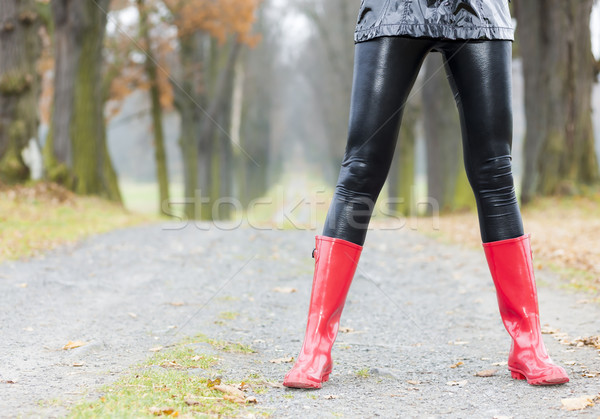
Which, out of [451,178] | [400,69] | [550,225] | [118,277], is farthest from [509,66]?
[451,178]

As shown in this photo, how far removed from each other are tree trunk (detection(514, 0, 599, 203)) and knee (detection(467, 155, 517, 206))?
947 cm

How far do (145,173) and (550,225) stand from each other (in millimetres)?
65480

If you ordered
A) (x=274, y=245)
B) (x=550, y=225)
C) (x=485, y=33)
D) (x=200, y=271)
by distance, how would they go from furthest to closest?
(x=550, y=225)
(x=274, y=245)
(x=200, y=271)
(x=485, y=33)

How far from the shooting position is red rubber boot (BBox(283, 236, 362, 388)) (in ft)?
7.54

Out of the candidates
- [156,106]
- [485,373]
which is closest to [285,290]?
[485,373]

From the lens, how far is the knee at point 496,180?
2.47 metres

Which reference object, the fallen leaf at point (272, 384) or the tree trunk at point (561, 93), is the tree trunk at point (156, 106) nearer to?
the tree trunk at point (561, 93)

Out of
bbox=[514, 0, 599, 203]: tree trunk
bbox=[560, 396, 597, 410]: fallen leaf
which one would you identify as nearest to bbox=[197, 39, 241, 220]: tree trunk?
bbox=[514, 0, 599, 203]: tree trunk

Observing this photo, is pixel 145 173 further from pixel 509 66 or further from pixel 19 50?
pixel 509 66

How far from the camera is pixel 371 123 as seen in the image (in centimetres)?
243

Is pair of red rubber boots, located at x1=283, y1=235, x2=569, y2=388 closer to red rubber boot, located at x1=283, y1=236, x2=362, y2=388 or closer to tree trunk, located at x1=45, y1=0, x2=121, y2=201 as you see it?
red rubber boot, located at x1=283, y1=236, x2=362, y2=388

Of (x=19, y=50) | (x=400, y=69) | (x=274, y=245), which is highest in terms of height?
(x=19, y=50)

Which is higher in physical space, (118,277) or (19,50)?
(19,50)

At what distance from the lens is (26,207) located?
9.05m
